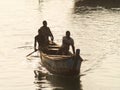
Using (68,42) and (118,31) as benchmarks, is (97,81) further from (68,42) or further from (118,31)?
(118,31)

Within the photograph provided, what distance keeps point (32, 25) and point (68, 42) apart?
22623mm

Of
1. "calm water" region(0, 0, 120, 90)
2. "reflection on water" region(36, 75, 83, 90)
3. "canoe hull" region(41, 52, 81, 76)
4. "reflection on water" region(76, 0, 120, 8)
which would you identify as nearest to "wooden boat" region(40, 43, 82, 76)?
"canoe hull" region(41, 52, 81, 76)

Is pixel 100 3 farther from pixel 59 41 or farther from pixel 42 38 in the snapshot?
pixel 42 38

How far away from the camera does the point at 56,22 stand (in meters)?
51.3

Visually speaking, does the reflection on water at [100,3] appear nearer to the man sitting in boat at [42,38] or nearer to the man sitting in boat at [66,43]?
Answer: the man sitting in boat at [42,38]

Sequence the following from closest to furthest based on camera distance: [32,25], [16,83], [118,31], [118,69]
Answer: [16,83]
[118,69]
[118,31]
[32,25]

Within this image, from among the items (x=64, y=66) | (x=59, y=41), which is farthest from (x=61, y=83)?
(x=59, y=41)

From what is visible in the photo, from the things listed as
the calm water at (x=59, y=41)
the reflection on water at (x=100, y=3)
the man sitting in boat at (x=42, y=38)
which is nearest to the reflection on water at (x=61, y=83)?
the calm water at (x=59, y=41)

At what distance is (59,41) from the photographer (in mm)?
39781

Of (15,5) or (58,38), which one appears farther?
(15,5)

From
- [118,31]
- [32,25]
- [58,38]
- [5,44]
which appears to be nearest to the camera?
[5,44]

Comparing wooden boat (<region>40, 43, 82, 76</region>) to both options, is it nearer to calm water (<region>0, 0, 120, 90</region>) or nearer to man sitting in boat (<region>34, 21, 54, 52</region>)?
calm water (<region>0, 0, 120, 90</region>)

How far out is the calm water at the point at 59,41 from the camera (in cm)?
2670

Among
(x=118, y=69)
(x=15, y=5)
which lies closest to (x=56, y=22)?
(x=15, y=5)
